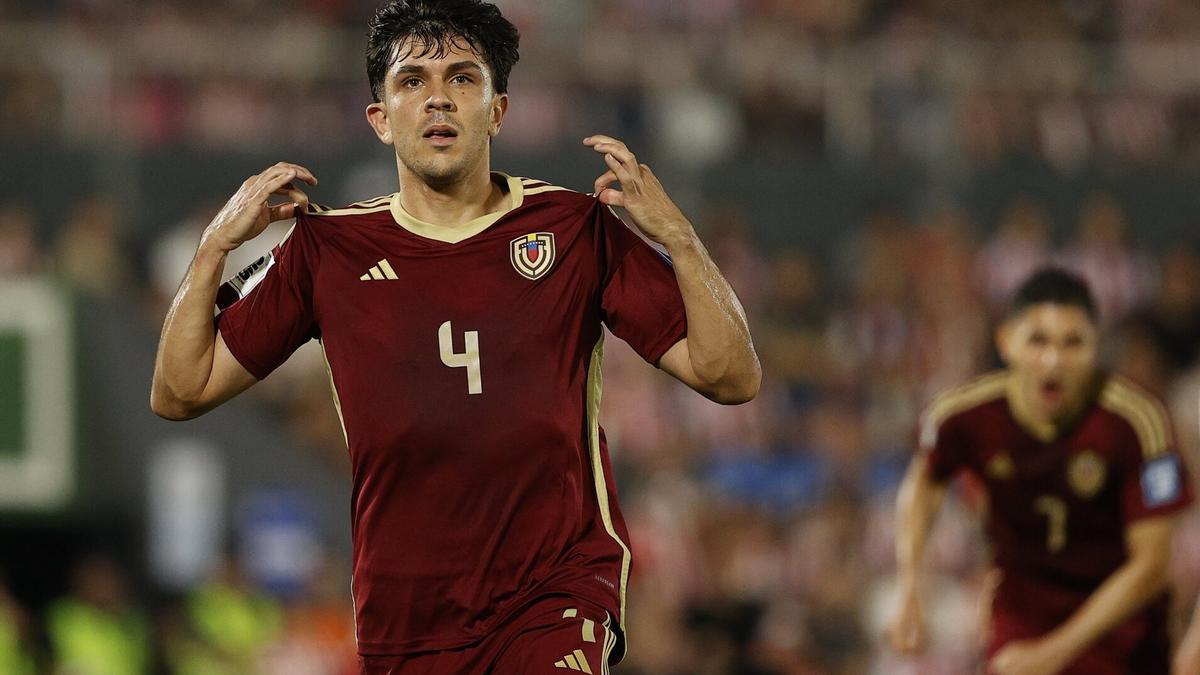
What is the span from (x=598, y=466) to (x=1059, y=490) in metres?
2.74

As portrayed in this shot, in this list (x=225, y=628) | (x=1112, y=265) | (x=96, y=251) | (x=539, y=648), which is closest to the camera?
(x=539, y=648)

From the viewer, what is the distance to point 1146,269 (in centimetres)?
1572

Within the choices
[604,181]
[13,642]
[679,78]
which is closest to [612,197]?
[604,181]

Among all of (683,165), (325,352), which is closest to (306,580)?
(683,165)

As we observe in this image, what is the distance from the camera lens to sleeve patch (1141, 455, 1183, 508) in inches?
277

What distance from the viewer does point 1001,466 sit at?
7410mm

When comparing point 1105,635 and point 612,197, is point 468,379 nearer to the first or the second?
point 612,197

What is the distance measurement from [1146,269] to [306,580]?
7.06 metres

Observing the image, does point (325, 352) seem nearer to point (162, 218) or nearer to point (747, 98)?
point (162, 218)

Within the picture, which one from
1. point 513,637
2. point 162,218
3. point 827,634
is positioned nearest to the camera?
point 513,637

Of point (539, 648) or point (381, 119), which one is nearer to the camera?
point (539, 648)

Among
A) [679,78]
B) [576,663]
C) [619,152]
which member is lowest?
[576,663]

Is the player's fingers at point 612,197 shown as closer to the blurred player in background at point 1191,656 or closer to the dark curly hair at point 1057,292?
the dark curly hair at point 1057,292

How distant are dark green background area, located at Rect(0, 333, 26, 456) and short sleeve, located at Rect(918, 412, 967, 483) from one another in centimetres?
711
